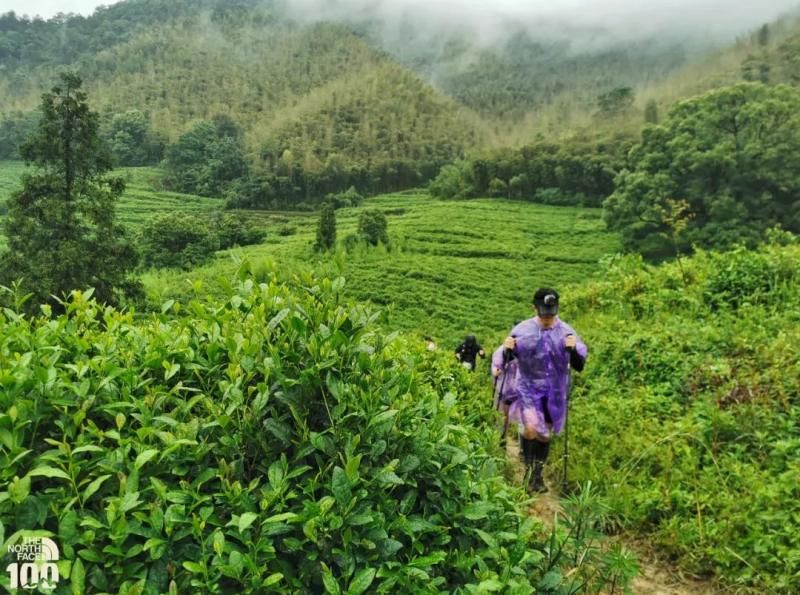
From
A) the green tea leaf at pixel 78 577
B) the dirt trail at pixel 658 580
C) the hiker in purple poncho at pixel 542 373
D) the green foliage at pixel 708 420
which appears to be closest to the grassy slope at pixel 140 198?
the green foliage at pixel 708 420

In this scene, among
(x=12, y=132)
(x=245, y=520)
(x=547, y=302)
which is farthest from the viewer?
(x=12, y=132)

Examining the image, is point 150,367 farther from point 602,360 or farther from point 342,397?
point 602,360

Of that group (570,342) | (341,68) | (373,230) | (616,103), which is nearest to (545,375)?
(570,342)

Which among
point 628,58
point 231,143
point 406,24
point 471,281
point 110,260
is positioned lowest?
point 471,281

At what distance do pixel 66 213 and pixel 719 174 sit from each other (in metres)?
30.5

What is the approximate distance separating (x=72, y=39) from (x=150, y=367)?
128753 mm

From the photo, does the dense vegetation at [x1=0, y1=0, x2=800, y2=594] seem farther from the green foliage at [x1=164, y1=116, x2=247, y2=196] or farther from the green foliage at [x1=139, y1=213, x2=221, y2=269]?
the green foliage at [x1=164, y1=116, x2=247, y2=196]

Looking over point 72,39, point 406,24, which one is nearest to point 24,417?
point 72,39

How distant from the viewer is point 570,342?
4.53 m

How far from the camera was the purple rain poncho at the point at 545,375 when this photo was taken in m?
4.57

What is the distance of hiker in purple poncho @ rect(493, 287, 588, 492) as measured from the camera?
179 inches

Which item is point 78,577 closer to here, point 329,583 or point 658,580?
point 329,583

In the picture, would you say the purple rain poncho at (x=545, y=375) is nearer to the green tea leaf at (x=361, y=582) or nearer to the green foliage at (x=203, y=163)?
the green tea leaf at (x=361, y=582)

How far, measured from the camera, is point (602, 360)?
714 cm
